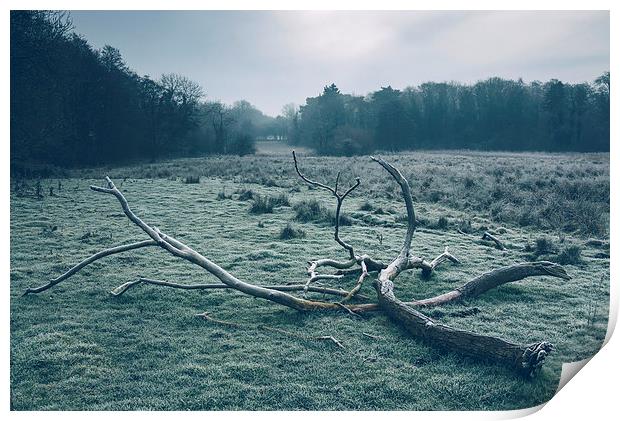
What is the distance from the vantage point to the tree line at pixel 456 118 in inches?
282

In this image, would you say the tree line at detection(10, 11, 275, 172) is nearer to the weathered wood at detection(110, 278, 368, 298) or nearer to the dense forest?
the dense forest

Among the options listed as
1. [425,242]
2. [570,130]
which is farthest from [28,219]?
[570,130]

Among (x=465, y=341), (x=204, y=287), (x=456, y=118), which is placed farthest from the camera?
(x=456, y=118)

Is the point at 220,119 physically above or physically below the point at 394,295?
above

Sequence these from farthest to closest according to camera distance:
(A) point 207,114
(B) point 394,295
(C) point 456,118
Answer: (C) point 456,118 → (A) point 207,114 → (B) point 394,295

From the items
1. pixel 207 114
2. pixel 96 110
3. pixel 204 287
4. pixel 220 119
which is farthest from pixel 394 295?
pixel 96 110

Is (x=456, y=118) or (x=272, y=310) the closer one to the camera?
(x=272, y=310)

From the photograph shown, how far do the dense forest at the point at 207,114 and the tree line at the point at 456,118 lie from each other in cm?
2

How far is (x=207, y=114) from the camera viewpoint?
812 centimetres

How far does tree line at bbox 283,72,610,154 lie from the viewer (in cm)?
716

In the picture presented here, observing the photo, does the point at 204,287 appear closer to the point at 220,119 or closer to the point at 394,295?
the point at 394,295

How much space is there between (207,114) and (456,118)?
5.29 meters

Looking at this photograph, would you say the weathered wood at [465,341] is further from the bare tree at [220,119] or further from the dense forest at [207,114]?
the bare tree at [220,119]

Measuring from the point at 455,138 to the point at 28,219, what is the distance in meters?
8.77
